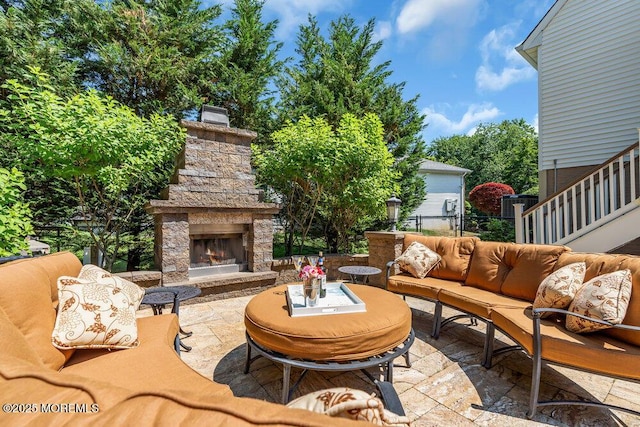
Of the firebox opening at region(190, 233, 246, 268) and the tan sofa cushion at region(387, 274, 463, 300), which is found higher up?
the firebox opening at region(190, 233, 246, 268)

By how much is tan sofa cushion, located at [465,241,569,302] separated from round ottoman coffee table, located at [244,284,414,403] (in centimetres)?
152

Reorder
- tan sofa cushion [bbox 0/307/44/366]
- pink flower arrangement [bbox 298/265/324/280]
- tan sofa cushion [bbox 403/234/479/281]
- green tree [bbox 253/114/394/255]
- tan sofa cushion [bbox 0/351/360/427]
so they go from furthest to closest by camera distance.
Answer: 1. green tree [bbox 253/114/394/255]
2. tan sofa cushion [bbox 403/234/479/281]
3. pink flower arrangement [bbox 298/265/324/280]
4. tan sofa cushion [bbox 0/307/44/366]
5. tan sofa cushion [bbox 0/351/360/427]

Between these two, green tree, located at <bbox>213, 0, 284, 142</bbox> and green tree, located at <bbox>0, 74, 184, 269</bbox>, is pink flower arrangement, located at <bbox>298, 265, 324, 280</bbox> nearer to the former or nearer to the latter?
green tree, located at <bbox>0, 74, 184, 269</bbox>

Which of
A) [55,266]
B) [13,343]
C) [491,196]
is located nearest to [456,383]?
[13,343]

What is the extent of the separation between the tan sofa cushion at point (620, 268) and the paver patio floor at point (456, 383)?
576 mm

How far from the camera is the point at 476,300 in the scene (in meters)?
2.85

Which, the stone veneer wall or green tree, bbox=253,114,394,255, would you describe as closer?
green tree, bbox=253,114,394,255

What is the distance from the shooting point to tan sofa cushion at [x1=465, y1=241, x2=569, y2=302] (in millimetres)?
2875

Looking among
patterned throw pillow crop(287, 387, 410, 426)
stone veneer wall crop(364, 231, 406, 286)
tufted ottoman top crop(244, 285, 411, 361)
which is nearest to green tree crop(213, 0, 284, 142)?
stone veneer wall crop(364, 231, 406, 286)

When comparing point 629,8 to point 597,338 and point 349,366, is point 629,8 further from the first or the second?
point 349,366

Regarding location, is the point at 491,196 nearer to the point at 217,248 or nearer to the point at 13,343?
the point at 217,248

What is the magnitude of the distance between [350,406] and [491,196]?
1549cm

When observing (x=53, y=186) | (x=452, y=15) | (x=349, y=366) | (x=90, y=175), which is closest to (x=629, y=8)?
Result: (x=452, y=15)

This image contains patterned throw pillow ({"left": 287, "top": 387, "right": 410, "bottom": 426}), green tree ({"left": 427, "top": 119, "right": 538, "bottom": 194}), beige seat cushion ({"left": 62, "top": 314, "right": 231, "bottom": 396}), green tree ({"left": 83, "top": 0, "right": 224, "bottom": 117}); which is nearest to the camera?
patterned throw pillow ({"left": 287, "top": 387, "right": 410, "bottom": 426})
